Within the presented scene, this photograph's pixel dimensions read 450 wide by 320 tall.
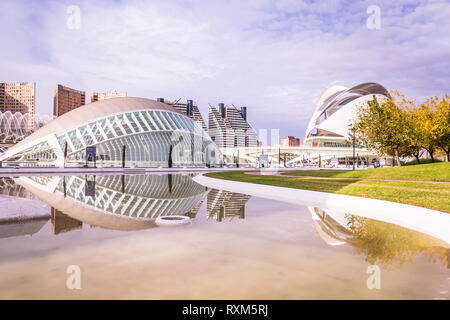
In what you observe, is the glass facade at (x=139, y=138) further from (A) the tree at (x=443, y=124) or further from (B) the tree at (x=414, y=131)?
(A) the tree at (x=443, y=124)

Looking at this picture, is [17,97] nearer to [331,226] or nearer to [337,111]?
[337,111]

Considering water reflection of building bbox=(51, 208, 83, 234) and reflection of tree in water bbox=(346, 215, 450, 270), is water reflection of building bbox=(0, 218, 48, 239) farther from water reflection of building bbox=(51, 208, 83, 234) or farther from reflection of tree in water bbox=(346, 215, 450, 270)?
reflection of tree in water bbox=(346, 215, 450, 270)

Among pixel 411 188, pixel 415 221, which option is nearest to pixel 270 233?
pixel 415 221

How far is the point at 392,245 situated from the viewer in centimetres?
690

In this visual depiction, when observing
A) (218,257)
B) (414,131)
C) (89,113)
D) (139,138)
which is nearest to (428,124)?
(414,131)

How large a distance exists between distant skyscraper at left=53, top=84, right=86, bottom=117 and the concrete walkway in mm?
171740

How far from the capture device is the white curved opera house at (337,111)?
292ft

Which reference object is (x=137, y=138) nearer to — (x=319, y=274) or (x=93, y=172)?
(x=93, y=172)

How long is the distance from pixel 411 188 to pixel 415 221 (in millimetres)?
6011

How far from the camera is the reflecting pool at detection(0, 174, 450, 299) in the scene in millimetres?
4500

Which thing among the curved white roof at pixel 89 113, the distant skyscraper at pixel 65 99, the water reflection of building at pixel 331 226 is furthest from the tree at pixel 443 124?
the distant skyscraper at pixel 65 99

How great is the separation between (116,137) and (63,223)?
42.9 meters

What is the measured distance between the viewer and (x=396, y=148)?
1291 inches

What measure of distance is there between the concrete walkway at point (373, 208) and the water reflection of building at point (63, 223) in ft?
29.2
